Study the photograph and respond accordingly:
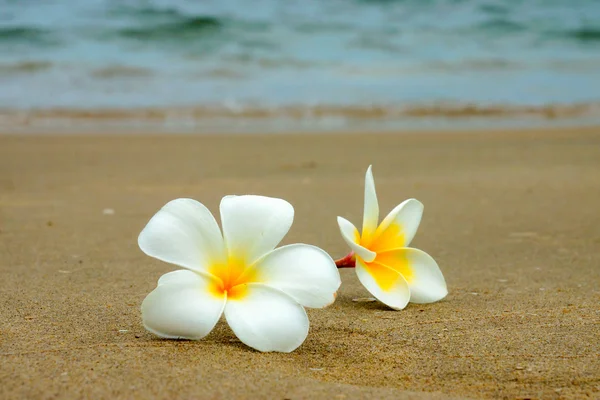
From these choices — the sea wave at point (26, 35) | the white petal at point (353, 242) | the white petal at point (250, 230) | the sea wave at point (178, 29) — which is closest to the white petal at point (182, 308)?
the white petal at point (250, 230)

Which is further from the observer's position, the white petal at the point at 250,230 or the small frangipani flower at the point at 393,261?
the small frangipani flower at the point at 393,261

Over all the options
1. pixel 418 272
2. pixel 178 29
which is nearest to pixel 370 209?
pixel 418 272

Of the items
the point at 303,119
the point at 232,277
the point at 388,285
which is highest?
the point at 232,277

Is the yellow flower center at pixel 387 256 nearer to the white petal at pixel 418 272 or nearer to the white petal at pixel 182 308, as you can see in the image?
the white petal at pixel 418 272

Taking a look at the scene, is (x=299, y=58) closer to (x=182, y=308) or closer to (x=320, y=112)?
(x=320, y=112)

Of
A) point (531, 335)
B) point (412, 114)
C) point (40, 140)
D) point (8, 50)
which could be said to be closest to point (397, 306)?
point (531, 335)

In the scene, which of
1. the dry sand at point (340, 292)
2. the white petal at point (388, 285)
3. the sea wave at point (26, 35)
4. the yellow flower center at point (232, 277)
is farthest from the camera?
the sea wave at point (26, 35)
